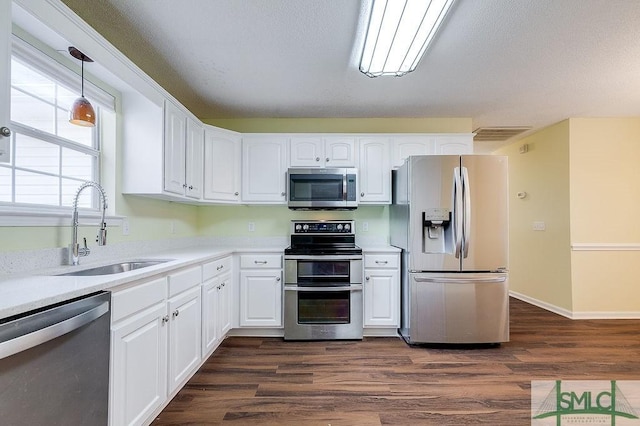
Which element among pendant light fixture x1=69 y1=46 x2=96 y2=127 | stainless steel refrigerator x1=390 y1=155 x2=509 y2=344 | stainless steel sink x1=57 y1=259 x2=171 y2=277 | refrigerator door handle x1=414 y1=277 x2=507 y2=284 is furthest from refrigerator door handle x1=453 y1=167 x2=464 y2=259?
pendant light fixture x1=69 y1=46 x2=96 y2=127

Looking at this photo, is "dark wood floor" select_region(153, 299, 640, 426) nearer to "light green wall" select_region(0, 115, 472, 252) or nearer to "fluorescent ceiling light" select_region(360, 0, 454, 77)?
"light green wall" select_region(0, 115, 472, 252)

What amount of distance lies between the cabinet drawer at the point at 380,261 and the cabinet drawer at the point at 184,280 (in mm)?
1626

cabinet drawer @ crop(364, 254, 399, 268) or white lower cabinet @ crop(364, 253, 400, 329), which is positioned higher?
cabinet drawer @ crop(364, 254, 399, 268)

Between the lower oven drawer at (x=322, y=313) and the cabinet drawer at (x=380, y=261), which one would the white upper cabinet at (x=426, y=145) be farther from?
the lower oven drawer at (x=322, y=313)

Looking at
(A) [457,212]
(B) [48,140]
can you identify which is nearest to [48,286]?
(B) [48,140]

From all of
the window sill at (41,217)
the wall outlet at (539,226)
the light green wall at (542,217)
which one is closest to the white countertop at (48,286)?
the window sill at (41,217)

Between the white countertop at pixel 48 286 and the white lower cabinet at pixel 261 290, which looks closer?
the white countertop at pixel 48 286

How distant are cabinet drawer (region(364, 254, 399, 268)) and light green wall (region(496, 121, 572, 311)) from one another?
2404 mm

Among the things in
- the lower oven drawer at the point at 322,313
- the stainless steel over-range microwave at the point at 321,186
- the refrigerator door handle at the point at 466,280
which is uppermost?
the stainless steel over-range microwave at the point at 321,186

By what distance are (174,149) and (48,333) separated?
6.04 feet

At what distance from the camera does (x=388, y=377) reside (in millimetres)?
2381

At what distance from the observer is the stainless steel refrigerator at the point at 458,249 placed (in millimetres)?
2869

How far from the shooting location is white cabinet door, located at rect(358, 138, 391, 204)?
3484 millimetres

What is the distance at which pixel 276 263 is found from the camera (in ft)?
10.4
